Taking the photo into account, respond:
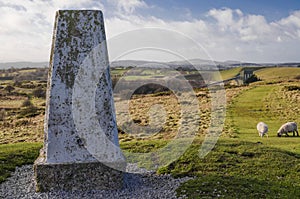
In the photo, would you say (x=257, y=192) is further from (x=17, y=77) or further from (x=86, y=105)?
(x=17, y=77)

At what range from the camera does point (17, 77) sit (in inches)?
2709

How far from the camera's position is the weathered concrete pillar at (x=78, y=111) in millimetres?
9609

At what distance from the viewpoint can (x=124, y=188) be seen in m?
9.95

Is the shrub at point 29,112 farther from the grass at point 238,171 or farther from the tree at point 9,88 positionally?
the grass at point 238,171

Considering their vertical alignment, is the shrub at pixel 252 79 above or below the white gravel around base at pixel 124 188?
above

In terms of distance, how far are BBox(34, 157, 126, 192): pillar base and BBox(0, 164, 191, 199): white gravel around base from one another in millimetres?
166

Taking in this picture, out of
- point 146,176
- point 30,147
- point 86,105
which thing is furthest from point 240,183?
point 30,147

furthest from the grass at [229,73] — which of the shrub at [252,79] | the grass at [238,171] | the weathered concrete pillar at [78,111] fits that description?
the weathered concrete pillar at [78,111]

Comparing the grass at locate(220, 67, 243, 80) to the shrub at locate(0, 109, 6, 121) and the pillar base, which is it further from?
the pillar base

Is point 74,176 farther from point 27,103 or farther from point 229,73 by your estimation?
point 229,73

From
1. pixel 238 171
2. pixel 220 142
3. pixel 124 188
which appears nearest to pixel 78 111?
pixel 124 188

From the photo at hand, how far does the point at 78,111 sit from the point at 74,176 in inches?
70.4

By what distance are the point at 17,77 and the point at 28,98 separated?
2101cm

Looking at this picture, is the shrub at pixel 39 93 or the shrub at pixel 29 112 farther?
the shrub at pixel 39 93
